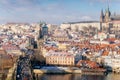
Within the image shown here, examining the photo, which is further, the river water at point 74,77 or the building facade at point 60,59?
the building facade at point 60,59

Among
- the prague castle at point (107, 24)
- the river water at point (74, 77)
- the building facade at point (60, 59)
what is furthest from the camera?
the prague castle at point (107, 24)

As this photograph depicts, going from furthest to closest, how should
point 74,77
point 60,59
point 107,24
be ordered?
point 107,24 → point 60,59 → point 74,77

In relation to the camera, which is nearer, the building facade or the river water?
the river water

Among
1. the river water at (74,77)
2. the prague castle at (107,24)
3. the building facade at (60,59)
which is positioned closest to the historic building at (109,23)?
the prague castle at (107,24)

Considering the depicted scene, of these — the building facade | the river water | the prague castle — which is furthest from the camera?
the prague castle

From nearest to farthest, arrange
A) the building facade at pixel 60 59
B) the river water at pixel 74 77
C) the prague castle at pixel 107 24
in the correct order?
the river water at pixel 74 77, the building facade at pixel 60 59, the prague castle at pixel 107 24

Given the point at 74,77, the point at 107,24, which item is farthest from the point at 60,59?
the point at 107,24

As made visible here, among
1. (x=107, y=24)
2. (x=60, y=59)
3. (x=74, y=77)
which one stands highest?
(x=107, y=24)

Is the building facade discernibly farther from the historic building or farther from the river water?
the historic building

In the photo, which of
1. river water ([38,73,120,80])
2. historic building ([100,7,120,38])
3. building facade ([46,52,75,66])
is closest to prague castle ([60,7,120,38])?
historic building ([100,7,120,38])

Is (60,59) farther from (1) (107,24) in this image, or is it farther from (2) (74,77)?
(1) (107,24)

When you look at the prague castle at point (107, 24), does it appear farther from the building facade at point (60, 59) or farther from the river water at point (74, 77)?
the river water at point (74, 77)
